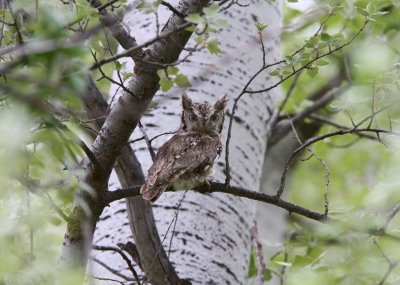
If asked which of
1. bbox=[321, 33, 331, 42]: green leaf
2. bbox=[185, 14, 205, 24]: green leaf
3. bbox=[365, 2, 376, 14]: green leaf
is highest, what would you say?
bbox=[365, 2, 376, 14]: green leaf

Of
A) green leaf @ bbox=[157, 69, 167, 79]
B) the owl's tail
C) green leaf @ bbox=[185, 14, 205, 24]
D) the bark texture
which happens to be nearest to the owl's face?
the owl's tail

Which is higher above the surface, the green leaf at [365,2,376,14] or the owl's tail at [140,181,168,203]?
the green leaf at [365,2,376,14]

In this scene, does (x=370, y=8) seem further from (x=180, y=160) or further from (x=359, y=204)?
(x=180, y=160)

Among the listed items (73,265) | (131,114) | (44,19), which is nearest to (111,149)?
(131,114)

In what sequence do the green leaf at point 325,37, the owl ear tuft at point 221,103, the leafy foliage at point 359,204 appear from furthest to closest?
the owl ear tuft at point 221,103 < the green leaf at point 325,37 < the leafy foliage at point 359,204

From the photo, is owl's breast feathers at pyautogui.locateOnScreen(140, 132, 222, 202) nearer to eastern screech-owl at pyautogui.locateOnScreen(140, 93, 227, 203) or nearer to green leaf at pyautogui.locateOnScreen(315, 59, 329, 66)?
eastern screech-owl at pyautogui.locateOnScreen(140, 93, 227, 203)

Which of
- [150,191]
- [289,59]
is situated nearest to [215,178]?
[150,191]

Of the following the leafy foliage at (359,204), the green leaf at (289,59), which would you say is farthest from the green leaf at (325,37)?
the green leaf at (289,59)

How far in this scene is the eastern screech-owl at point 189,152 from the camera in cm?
240

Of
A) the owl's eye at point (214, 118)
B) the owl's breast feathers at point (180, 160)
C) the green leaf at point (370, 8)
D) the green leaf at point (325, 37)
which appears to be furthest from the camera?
the owl's eye at point (214, 118)

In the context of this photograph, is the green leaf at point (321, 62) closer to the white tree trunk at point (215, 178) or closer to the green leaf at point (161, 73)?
the white tree trunk at point (215, 178)

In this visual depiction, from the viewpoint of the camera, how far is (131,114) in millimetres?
2102

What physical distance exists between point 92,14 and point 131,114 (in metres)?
0.39

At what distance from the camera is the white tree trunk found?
267 cm
